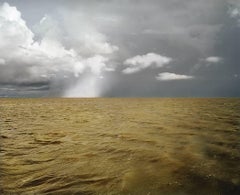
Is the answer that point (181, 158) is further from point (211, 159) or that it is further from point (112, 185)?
point (112, 185)

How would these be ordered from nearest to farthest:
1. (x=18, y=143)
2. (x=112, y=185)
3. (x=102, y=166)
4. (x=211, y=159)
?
(x=112, y=185)
(x=102, y=166)
(x=211, y=159)
(x=18, y=143)

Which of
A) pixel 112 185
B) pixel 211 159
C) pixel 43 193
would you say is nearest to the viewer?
pixel 43 193

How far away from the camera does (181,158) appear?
7.03 metres

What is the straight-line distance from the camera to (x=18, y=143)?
31.6 feet

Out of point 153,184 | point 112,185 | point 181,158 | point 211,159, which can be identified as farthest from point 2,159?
point 211,159

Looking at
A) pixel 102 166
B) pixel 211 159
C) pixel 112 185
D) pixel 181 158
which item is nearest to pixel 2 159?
pixel 102 166

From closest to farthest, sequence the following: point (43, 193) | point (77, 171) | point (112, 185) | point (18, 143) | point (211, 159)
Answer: point (43, 193), point (112, 185), point (77, 171), point (211, 159), point (18, 143)

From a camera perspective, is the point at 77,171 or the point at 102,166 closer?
the point at 77,171

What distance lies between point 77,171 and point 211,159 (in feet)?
11.9

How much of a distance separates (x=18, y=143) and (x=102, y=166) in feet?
15.4

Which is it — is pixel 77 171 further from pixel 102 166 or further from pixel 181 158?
pixel 181 158

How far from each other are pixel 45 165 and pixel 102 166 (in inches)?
60.9

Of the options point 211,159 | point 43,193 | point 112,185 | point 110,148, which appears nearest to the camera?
point 43,193

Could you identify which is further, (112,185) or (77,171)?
(77,171)
